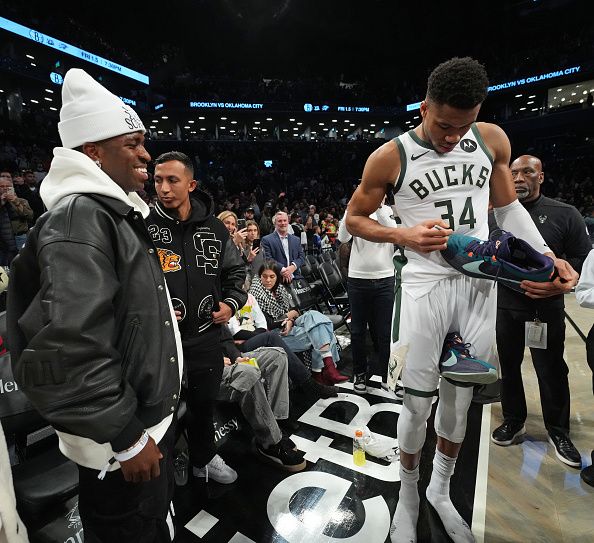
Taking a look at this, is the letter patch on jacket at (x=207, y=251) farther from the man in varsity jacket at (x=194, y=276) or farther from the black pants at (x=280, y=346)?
the black pants at (x=280, y=346)

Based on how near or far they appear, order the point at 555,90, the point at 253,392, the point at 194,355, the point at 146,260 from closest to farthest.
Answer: the point at 146,260, the point at 194,355, the point at 253,392, the point at 555,90

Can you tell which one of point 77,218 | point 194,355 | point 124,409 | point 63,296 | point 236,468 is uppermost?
point 77,218

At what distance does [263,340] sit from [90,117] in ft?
7.97

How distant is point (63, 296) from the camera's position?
93 cm

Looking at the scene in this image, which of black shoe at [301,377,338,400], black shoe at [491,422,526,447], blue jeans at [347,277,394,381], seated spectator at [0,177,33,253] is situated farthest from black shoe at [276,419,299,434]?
seated spectator at [0,177,33,253]

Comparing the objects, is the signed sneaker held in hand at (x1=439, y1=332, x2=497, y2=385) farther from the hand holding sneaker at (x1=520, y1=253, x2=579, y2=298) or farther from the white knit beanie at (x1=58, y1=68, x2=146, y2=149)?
the white knit beanie at (x1=58, y1=68, x2=146, y2=149)

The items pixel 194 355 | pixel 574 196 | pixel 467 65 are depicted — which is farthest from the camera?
pixel 574 196

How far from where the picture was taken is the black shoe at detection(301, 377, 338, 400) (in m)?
3.40

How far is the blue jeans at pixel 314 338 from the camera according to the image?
370cm

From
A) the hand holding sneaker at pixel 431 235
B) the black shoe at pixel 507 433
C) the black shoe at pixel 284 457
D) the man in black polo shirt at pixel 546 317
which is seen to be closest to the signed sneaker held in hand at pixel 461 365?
the hand holding sneaker at pixel 431 235

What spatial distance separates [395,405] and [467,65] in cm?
275

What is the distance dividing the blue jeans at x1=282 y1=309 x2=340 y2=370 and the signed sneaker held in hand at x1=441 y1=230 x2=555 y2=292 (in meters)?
2.41

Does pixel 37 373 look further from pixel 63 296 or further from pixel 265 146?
pixel 265 146

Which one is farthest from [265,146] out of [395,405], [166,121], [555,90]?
[395,405]
